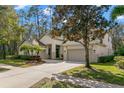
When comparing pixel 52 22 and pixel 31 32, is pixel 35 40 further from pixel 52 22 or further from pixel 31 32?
pixel 52 22

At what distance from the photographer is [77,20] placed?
13.2 metres

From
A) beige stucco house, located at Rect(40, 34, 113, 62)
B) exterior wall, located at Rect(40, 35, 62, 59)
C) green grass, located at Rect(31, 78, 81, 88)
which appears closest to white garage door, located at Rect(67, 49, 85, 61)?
beige stucco house, located at Rect(40, 34, 113, 62)

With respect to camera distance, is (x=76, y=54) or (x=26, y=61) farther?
(x=76, y=54)

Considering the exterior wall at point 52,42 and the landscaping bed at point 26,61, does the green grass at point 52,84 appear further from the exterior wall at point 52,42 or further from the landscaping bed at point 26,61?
the exterior wall at point 52,42

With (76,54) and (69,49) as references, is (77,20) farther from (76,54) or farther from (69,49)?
(69,49)

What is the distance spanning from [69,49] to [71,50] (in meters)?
0.41

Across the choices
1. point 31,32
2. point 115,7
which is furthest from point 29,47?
point 115,7

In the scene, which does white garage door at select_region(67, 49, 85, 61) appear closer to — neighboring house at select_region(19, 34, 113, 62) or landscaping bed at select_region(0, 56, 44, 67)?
neighboring house at select_region(19, 34, 113, 62)

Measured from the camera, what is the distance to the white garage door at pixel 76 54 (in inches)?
786

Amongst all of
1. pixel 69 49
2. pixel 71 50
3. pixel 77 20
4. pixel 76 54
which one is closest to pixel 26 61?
pixel 76 54

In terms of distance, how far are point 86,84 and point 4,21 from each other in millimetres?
8751

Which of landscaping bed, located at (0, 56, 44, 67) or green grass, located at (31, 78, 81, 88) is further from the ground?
landscaping bed, located at (0, 56, 44, 67)

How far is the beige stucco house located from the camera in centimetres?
2014

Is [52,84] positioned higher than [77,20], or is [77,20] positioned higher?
[77,20]
